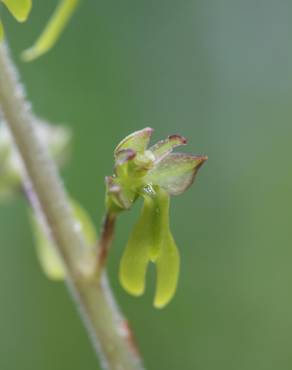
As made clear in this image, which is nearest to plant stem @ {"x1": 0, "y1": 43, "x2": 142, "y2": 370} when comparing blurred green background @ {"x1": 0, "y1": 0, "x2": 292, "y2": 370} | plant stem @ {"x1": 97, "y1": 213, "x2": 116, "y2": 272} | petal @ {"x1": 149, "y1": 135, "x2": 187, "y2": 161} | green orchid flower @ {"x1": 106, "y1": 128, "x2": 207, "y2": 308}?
plant stem @ {"x1": 97, "y1": 213, "x2": 116, "y2": 272}

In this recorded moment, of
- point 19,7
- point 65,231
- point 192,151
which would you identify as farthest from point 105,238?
point 192,151

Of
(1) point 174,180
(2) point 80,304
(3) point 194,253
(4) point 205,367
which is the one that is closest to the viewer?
(1) point 174,180

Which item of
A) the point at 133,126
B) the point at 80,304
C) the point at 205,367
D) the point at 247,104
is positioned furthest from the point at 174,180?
the point at 247,104

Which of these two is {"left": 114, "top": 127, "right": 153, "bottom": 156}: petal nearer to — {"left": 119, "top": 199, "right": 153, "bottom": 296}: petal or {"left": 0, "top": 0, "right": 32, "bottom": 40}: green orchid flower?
{"left": 119, "top": 199, "right": 153, "bottom": 296}: petal

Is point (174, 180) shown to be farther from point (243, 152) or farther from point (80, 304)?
point (243, 152)

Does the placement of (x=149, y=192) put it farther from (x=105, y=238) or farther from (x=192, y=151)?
(x=192, y=151)

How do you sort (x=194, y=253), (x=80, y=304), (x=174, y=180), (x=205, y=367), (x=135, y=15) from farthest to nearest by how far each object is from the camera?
(x=135, y=15) → (x=194, y=253) → (x=205, y=367) → (x=80, y=304) → (x=174, y=180)

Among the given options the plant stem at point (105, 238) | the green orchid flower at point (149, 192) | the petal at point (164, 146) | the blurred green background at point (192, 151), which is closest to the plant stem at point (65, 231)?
the plant stem at point (105, 238)
